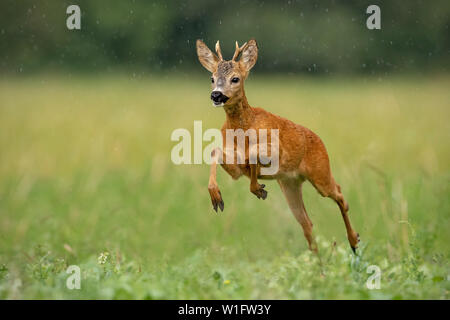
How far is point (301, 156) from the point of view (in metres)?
7.24

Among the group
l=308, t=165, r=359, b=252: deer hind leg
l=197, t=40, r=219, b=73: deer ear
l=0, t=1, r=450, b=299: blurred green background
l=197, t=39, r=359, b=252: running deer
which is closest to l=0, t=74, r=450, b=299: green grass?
l=0, t=1, r=450, b=299: blurred green background

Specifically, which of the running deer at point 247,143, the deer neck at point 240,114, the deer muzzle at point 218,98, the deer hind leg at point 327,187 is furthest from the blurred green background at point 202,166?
the deer muzzle at point 218,98

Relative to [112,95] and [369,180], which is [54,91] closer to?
[112,95]

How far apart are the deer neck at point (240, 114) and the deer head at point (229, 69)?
64mm

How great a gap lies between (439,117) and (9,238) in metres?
15.1

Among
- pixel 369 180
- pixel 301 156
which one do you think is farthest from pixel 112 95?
pixel 301 156

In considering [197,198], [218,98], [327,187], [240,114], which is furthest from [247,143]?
[197,198]

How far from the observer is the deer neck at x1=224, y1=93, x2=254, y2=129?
21.9 feet

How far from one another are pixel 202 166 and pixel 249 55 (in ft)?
31.5

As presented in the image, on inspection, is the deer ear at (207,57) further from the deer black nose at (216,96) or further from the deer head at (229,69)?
the deer black nose at (216,96)

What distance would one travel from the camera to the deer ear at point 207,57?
6.45 metres

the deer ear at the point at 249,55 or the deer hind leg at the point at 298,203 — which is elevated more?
the deer ear at the point at 249,55

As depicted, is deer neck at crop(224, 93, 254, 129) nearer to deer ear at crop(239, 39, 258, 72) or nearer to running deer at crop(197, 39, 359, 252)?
running deer at crop(197, 39, 359, 252)

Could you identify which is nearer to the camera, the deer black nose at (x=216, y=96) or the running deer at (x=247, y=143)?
the deer black nose at (x=216, y=96)
